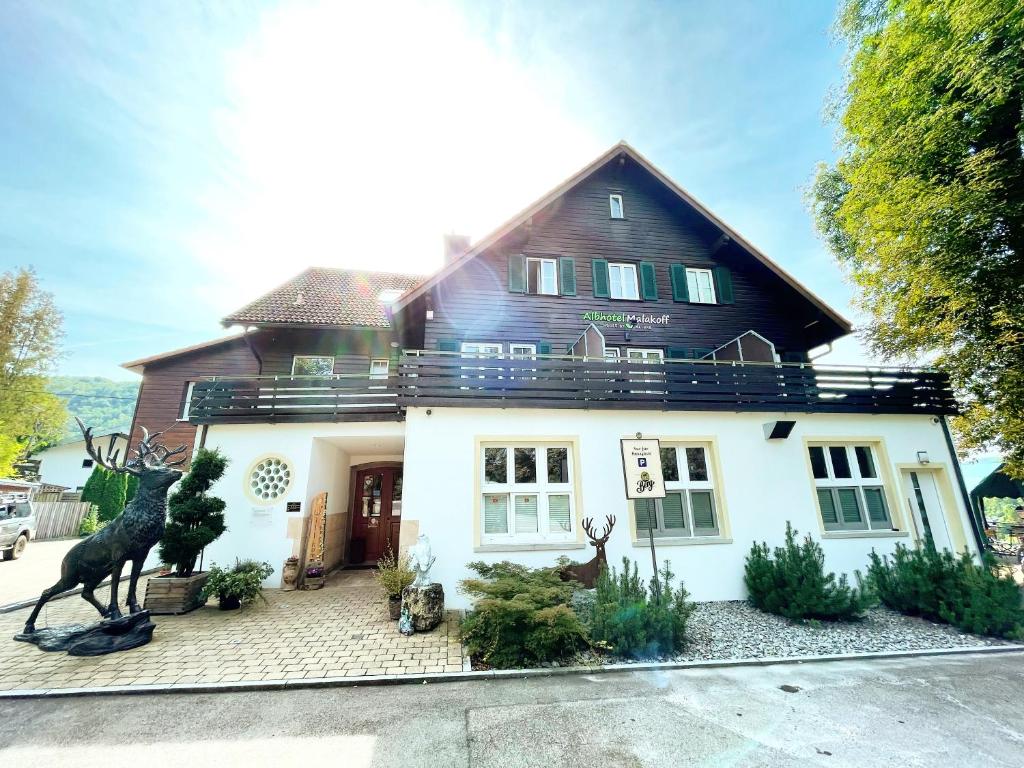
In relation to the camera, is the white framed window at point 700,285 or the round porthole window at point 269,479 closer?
the round porthole window at point 269,479

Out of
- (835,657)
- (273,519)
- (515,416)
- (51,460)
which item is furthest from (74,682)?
(51,460)

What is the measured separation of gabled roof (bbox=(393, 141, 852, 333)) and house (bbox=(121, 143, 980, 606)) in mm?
64

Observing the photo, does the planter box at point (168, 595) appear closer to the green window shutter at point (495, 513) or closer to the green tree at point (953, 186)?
the green window shutter at point (495, 513)

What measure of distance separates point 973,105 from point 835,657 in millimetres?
11653

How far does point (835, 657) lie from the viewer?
559 centimetres

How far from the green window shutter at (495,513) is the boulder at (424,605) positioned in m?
1.56

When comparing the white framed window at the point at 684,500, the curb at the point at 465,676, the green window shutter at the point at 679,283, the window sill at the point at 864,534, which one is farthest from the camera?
the green window shutter at the point at 679,283

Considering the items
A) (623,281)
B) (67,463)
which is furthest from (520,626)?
(67,463)

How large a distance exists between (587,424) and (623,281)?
242 inches

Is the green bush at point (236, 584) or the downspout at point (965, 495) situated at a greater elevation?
A: the downspout at point (965, 495)

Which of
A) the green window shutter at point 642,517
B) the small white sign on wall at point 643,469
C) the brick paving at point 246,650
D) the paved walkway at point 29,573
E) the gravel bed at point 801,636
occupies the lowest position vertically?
the gravel bed at point 801,636

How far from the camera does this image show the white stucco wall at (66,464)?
91.4 ft

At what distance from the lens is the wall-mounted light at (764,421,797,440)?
8.34m

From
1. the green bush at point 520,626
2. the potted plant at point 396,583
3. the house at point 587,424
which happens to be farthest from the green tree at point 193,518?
the green bush at point 520,626
